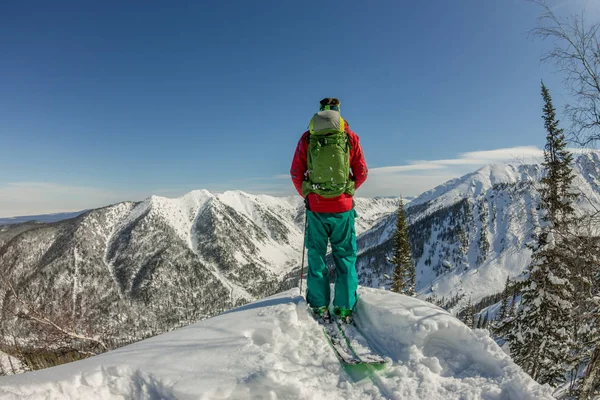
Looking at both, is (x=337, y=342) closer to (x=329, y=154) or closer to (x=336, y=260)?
(x=336, y=260)

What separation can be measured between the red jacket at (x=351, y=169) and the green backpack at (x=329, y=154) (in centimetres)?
17

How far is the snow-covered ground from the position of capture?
3.11 metres

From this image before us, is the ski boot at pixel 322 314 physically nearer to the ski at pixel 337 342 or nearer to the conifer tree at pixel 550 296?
the ski at pixel 337 342

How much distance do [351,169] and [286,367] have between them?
3832 mm

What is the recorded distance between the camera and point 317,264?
565 centimetres

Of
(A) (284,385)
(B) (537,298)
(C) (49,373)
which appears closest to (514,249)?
(B) (537,298)

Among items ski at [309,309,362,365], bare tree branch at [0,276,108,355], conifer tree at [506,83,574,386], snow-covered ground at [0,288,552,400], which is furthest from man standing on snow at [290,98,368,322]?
conifer tree at [506,83,574,386]

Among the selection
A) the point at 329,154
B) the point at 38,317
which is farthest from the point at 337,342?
the point at 38,317

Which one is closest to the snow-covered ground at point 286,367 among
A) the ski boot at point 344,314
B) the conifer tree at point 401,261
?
the ski boot at point 344,314

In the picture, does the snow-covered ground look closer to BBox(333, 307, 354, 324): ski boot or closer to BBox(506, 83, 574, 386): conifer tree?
BBox(333, 307, 354, 324): ski boot

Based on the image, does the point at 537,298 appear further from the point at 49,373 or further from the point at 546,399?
the point at 49,373

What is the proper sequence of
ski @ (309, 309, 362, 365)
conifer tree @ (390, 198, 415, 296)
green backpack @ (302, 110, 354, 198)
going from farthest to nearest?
conifer tree @ (390, 198, 415, 296), green backpack @ (302, 110, 354, 198), ski @ (309, 309, 362, 365)

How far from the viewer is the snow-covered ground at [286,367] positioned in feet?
10.2

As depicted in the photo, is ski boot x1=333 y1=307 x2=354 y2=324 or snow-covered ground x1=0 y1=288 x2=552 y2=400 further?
ski boot x1=333 y1=307 x2=354 y2=324
